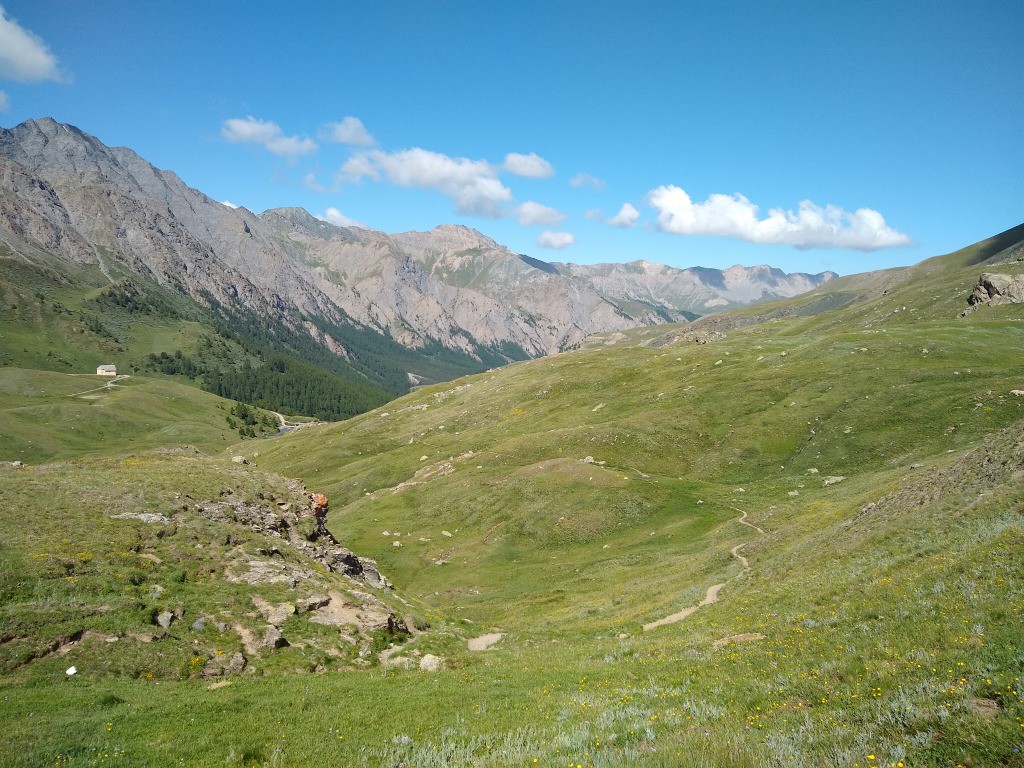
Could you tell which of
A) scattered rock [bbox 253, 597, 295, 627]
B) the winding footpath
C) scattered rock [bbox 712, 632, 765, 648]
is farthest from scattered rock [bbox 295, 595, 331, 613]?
scattered rock [bbox 712, 632, 765, 648]

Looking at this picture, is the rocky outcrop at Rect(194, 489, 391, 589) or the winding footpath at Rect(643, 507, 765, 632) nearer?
the winding footpath at Rect(643, 507, 765, 632)

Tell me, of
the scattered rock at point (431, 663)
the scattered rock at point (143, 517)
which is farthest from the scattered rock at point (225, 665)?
the scattered rock at point (143, 517)

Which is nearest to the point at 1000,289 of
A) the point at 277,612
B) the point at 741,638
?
the point at 741,638

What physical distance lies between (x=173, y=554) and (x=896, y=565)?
37007mm

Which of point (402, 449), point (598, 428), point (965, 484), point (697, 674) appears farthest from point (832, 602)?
point (402, 449)

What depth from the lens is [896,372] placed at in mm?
82812

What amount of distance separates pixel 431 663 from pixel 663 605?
18.3 metres

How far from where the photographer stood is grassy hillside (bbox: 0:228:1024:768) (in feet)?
39.2

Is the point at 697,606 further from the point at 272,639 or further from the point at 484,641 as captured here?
the point at 272,639

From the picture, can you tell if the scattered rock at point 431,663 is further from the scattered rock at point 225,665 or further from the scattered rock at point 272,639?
the scattered rock at point 225,665

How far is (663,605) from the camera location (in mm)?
36188

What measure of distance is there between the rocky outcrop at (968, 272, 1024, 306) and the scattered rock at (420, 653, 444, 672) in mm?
162369

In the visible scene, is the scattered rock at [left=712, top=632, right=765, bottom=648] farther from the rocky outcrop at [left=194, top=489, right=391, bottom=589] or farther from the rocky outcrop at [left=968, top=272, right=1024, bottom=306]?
the rocky outcrop at [left=968, top=272, right=1024, bottom=306]

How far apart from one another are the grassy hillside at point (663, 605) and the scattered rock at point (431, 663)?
1.42ft
